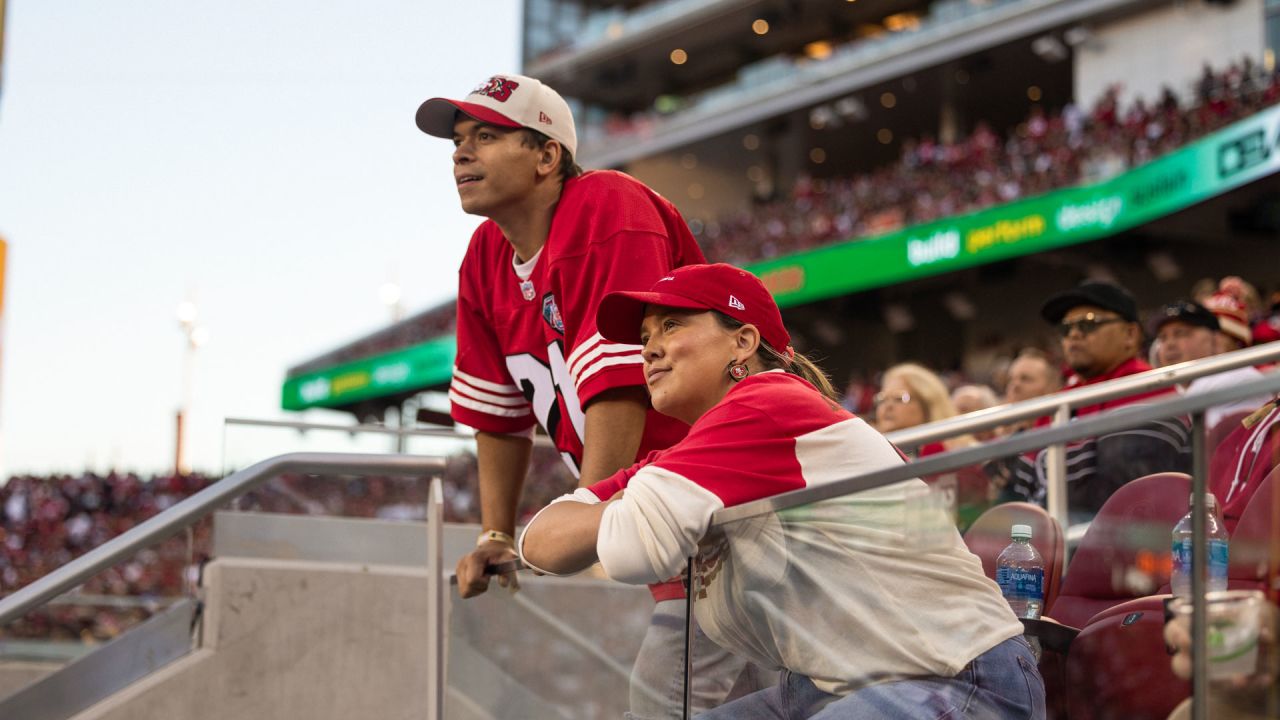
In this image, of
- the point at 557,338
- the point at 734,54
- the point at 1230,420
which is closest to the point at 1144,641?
the point at 1230,420

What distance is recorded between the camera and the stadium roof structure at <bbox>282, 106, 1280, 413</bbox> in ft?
48.8

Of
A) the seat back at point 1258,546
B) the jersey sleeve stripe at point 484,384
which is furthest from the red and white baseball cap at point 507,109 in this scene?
the seat back at point 1258,546

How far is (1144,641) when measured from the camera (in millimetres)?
1832

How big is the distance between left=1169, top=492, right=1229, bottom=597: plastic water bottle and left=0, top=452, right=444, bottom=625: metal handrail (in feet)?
6.34

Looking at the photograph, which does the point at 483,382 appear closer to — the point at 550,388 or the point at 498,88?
the point at 550,388

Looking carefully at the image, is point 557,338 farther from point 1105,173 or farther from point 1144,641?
point 1105,173

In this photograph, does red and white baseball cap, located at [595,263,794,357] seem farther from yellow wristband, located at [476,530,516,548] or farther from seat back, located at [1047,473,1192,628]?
yellow wristband, located at [476,530,516,548]

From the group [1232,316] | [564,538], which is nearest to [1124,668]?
[564,538]

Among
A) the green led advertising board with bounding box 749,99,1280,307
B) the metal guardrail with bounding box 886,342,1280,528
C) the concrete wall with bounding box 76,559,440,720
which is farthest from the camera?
the green led advertising board with bounding box 749,99,1280,307

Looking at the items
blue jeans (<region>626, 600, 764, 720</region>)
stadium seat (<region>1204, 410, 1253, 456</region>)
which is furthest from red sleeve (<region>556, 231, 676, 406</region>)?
stadium seat (<region>1204, 410, 1253, 456</region>)

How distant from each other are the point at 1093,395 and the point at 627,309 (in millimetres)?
2287

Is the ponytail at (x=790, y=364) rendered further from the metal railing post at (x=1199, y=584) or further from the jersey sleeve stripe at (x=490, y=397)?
the jersey sleeve stripe at (x=490, y=397)

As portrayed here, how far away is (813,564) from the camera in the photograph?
1973 millimetres

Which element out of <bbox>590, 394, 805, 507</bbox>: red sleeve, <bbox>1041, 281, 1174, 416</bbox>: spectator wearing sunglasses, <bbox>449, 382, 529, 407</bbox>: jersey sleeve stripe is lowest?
<bbox>590, 394, 805, 507</bbox>: red sleeve
